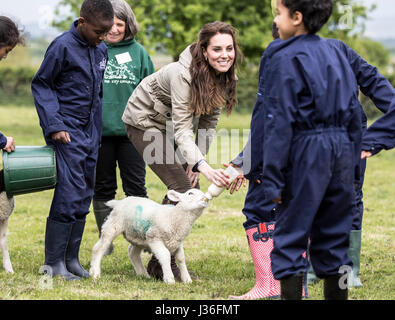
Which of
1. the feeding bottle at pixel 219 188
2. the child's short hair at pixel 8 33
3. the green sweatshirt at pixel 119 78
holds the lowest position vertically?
the feeding bottle at pixel 219 188

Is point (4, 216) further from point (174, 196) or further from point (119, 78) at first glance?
point (119, 78)

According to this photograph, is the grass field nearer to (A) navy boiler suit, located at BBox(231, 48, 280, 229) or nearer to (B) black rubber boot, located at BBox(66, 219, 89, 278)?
(B) black rubber boot, located at BBox(66, 219, 89, 278)

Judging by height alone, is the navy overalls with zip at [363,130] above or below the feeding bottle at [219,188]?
above

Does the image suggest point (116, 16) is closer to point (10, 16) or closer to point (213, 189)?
point (10, 16)

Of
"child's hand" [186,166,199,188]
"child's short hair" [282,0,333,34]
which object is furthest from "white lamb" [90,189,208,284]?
"child's short hair" [282,0,333,34]

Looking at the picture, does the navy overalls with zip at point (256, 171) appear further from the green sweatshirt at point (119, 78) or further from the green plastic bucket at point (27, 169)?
the green sweatshirt at point (119, 78)

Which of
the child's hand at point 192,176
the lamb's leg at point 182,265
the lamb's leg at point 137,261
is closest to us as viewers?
the lamb's leg at point 182,265

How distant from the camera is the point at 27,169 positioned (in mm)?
4625

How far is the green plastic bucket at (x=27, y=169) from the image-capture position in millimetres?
4594

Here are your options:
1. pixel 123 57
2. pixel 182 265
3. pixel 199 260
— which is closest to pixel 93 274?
pixel 182 265

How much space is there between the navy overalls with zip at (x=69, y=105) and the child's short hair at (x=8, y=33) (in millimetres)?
265

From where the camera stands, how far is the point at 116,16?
18.8ft

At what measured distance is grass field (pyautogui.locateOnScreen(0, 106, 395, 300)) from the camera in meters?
4.40

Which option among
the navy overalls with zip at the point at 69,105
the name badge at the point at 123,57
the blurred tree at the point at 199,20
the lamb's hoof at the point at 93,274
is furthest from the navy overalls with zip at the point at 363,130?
the blurred tree at the point at 199,20
